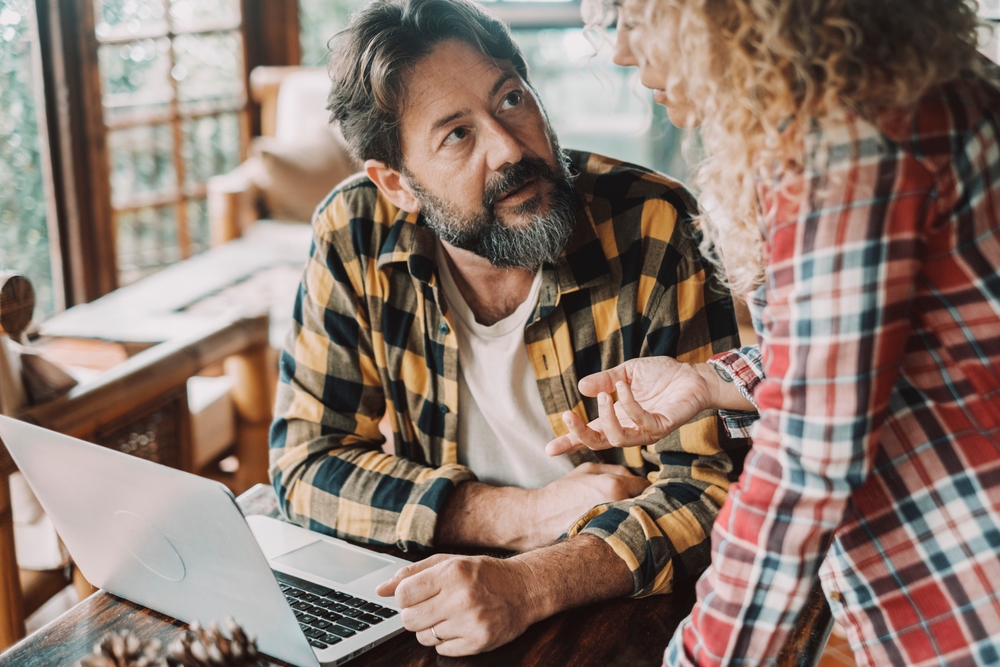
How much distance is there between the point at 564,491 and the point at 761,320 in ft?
1.60

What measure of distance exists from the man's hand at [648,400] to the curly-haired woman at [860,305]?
0.21 metres

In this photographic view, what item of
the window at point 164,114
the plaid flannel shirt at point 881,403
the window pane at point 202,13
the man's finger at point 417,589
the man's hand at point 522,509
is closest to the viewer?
the plaid flannel shirt at point 881,403

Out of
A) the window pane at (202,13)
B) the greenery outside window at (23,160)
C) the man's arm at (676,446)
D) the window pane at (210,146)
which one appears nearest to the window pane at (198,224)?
the window pane at (210,146)

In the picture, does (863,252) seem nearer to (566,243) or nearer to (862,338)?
(862,338)

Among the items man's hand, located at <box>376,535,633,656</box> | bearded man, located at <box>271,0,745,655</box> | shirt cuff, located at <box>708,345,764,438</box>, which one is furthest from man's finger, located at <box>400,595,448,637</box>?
shirt cuff, located at <box>708,345,764,438</box>

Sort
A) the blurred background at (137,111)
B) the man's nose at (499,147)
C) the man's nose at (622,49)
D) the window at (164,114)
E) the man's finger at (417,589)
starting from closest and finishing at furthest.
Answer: the man's nose at (622,49) < the man's finger at (417,589) < the man's nose at (499,147) < the blurred background at (137,111) < the window at (164,114)

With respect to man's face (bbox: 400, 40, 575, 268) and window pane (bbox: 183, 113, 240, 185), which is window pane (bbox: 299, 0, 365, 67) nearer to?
window pane (bbox: 183, 113, 240, 185)

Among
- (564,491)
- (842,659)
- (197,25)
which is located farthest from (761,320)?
(197,25)

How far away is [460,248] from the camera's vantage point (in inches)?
54.4

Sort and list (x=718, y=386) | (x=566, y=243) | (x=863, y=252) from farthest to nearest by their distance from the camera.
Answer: (x=566, y=243), (x=718, y=386), (x=863, y=252)

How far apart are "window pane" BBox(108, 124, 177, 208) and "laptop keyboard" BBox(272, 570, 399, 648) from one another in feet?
9.48

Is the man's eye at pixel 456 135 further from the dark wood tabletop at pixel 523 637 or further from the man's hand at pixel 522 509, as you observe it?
the dark wood tabletop at pixel 523 637

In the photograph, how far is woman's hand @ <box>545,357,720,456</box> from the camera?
3.15 feet

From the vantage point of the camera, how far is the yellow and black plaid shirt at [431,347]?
1188 mm
